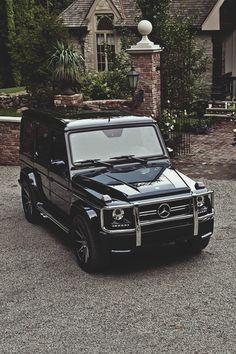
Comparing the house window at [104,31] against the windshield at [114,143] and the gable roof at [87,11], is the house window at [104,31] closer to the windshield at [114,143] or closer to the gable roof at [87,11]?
the gable roof at [87,11]

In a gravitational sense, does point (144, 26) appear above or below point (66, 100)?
above

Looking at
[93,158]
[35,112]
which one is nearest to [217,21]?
[35,112]

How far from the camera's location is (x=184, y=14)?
20.9 metres

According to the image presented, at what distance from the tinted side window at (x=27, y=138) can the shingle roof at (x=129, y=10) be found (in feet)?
41.0

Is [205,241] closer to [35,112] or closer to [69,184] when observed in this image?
[69,184]

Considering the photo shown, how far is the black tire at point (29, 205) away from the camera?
934 cm

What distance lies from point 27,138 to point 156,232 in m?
3.74

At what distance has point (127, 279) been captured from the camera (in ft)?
22.6

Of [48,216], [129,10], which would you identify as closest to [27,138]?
[48,216]

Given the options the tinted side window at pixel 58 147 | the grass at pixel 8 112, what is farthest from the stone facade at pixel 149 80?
the tinted side window at pixel 58 147

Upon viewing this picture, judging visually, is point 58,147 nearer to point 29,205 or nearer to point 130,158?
point 130,158

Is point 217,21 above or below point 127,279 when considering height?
above

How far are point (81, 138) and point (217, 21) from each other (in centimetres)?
1474

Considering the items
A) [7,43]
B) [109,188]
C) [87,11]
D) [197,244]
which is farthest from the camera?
[7,43]
